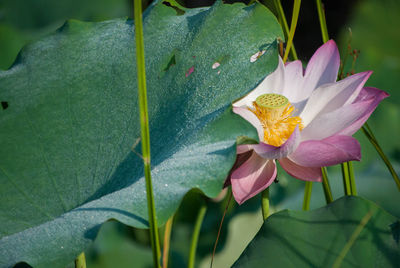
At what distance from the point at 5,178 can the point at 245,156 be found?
0.35m

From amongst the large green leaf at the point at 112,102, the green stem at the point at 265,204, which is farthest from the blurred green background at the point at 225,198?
the green stem at the point at 265,204

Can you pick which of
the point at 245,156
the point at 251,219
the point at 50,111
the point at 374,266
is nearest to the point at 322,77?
the point at 245,156

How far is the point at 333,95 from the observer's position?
0.62m

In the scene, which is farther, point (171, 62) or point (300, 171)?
point (171, 62)

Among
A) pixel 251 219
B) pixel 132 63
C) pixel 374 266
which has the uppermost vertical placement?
pixel 132 63

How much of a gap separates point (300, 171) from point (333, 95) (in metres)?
0.11

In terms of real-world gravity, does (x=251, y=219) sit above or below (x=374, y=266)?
below

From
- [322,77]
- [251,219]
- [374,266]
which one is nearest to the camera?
[374,266]

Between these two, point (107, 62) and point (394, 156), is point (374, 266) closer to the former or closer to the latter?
point (107, 62)

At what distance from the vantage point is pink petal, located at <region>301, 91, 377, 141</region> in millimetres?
566

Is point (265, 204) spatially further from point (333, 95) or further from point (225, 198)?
point (225, 198)

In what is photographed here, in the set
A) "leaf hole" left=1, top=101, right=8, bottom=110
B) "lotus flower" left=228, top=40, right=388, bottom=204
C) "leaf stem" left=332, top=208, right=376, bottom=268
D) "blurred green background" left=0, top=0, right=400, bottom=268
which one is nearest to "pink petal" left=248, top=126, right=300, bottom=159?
"lotus flower" left=228, top=40, right=388, bottom=204

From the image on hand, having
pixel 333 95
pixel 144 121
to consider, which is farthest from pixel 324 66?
pixel 144 121

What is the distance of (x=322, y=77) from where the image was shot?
2.16 ft
